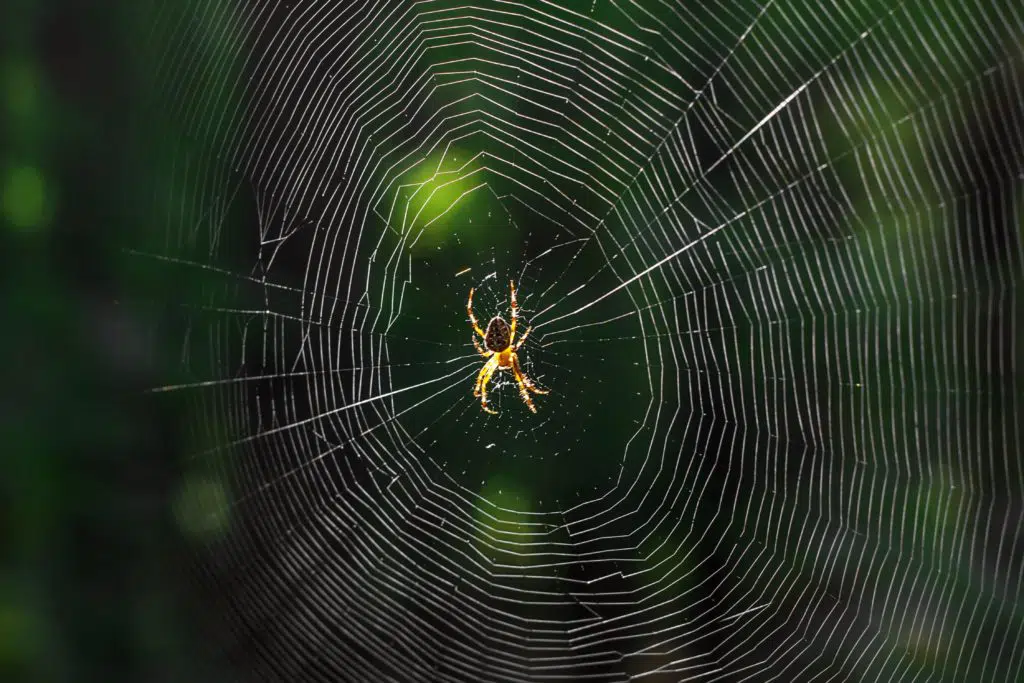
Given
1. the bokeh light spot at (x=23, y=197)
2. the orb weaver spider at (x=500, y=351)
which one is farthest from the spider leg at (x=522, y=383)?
the bokeh light spot at (x=23, y=197)

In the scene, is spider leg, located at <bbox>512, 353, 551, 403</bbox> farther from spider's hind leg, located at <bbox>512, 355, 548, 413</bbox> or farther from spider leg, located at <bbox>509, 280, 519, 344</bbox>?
spider leg, located at <bbox>509, 280, 519, 344</bbox>

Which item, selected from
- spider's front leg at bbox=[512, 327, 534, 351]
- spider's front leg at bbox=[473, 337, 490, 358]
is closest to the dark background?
spider's front leg at bbox=[473, 337, 490, 358]

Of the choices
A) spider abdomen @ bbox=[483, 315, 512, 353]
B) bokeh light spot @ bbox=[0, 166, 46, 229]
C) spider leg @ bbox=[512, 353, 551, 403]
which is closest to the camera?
spider abdomen @ bbox=[483, 315, 512, 353]

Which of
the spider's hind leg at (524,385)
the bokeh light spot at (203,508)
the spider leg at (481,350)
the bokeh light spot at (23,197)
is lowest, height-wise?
the bokeh light spot at (203,508)

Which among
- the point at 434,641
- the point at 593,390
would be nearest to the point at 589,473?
the point at 593,390

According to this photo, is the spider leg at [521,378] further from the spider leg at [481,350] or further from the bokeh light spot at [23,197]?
the bokeh light spot at [23,197]

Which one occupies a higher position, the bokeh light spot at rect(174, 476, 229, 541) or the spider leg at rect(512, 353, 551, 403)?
the spider leg at rect(512, 353, 551, 403)

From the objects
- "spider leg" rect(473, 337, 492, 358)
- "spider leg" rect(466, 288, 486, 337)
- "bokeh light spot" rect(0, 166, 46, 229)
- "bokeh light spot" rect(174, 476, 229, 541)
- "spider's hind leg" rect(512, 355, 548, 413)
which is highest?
"bokeh light spot" rect(0, 166, 46, 229)
